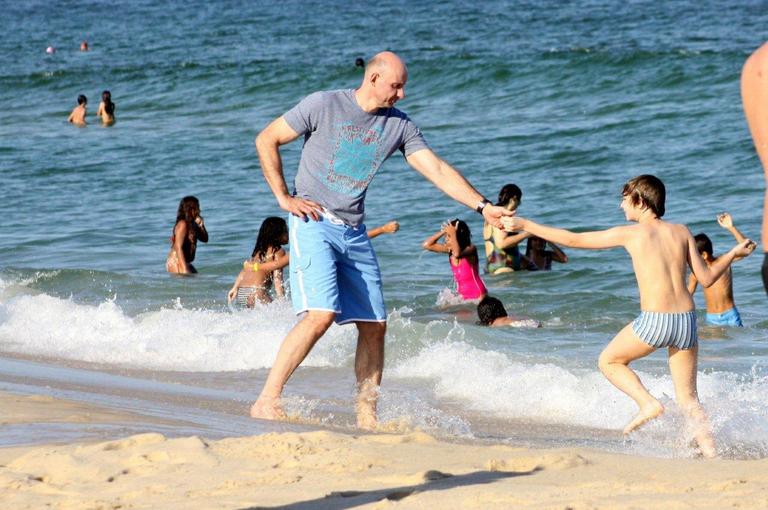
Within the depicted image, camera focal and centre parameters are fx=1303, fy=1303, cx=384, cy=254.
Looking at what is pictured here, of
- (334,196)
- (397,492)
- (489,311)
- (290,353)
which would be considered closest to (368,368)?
(290,353)

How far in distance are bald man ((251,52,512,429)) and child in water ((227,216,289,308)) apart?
4751 mm

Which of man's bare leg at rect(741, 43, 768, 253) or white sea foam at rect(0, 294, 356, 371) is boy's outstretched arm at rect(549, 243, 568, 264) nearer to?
white sea foam at rect(0, 294, 356, 371)

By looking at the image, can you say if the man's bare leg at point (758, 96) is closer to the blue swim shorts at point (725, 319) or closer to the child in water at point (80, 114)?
the blue swim shorts at point (725, 319)

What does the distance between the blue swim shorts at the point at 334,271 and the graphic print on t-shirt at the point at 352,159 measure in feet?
0.55

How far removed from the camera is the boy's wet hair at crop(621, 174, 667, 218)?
20.6 feet

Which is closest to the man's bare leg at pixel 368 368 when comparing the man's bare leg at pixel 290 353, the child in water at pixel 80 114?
the man's bare leg at pixel 290 353

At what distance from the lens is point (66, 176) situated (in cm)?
2205

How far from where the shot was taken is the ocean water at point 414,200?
26.1 feet

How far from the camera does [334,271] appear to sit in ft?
20.2

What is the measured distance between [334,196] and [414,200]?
39.4 feet

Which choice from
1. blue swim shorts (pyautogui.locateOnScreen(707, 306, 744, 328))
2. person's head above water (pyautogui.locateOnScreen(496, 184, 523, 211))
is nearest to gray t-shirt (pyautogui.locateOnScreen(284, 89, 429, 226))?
blue swim shorts (pyautogui.locateOnScreen(707, 306, 744, 328))

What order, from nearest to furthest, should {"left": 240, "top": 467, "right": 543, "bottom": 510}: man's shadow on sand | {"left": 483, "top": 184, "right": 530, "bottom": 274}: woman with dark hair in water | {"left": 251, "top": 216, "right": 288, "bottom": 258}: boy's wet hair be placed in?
{"left": 240, "top": 467, "right": 543, "bottom": 510}: man's shadow on sand, {"left": 251, "top": 216, "right": 288, "bottom": 258}: boy's wet hair, {"left": 483, "top": 184, "right": 530, "bottom": 274}: woman with dark hair in water

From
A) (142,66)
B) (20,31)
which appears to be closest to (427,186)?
(142,66)

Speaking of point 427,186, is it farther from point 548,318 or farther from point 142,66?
point 142,66
